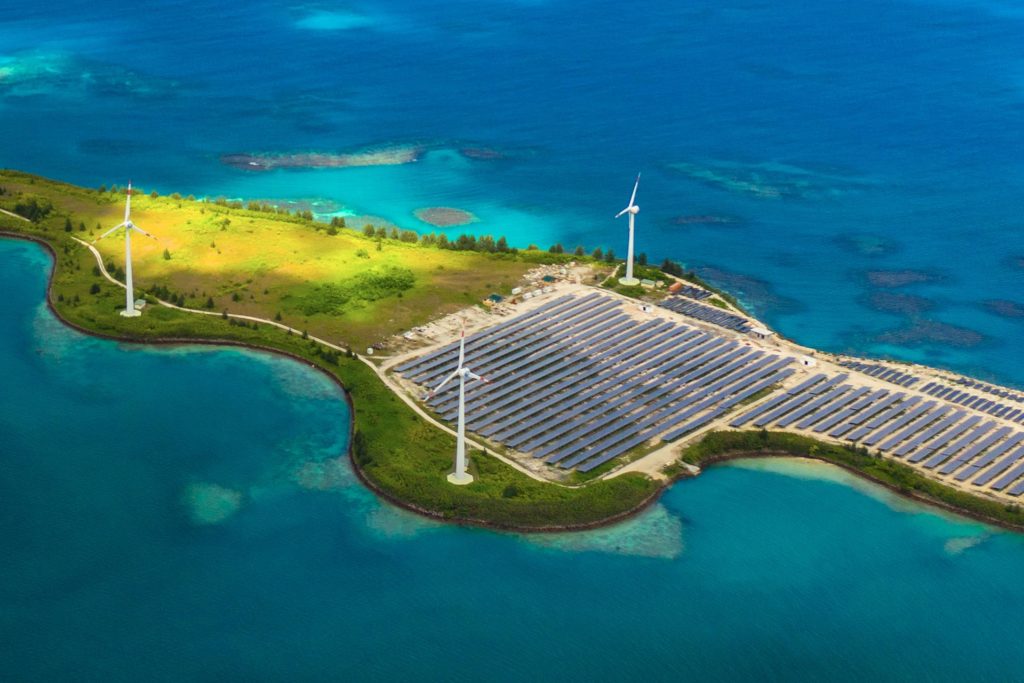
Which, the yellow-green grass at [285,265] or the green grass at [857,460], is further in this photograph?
the yellow-green grass at [285,265]

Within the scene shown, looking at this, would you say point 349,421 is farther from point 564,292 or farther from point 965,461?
point 965,461

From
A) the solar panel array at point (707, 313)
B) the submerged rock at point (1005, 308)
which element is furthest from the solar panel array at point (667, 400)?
the submerged rock at point (1005, 308)

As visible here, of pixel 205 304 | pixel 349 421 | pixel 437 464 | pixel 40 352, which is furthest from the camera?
pixel 205 304

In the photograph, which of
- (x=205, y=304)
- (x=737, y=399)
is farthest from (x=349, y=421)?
(x=737, y=399)

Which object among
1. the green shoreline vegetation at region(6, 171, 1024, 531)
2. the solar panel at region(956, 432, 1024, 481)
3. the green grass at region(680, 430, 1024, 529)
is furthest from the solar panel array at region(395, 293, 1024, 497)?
the green shoreline vegetation at region(6, 171, 1024, 531)

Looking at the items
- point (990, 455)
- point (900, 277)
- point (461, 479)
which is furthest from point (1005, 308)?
point (461, 479)

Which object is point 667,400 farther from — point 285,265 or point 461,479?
point 285,265

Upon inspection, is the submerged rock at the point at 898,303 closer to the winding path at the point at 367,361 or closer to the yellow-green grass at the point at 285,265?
the yellow-green grass at the point at 285,265
